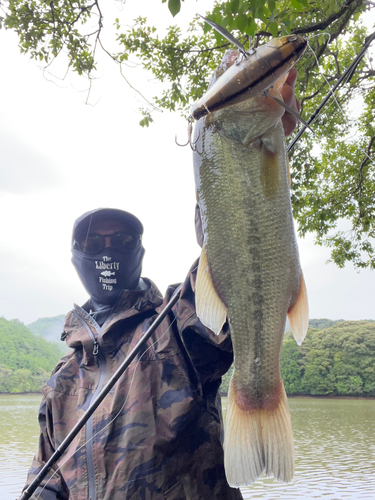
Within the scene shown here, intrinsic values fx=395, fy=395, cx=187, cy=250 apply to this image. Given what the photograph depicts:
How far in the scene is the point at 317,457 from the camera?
2166cm

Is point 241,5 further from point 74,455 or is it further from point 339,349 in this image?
point 339,349

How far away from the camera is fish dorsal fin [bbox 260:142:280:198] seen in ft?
3.84

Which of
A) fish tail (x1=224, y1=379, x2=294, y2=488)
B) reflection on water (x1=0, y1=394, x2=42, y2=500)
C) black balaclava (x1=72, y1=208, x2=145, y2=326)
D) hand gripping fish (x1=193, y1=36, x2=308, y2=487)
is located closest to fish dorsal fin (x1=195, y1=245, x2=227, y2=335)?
hand gripping fish (x1=193, y1=36, x2=308, y2=487)

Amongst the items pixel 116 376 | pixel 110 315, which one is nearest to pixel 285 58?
pixel 116 376

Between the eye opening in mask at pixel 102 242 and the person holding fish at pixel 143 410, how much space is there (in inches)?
15.6

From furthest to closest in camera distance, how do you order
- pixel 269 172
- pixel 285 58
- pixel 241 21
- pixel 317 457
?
pixel 317 457
pixel 241 21
pixel 269 172
pixel 285 58

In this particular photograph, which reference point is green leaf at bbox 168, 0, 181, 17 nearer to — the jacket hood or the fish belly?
the jacket hood

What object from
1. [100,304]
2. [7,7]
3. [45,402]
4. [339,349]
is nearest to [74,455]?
[45,402]

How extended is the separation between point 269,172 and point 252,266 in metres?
0.28

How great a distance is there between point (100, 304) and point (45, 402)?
2.18ft

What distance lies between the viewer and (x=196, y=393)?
1.96 metres

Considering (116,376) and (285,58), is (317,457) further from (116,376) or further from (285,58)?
(285,58)

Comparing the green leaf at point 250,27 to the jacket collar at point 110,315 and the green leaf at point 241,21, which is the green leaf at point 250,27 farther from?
the jacket collar at point 110,315

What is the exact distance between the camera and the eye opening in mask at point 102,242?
8.79 feet
